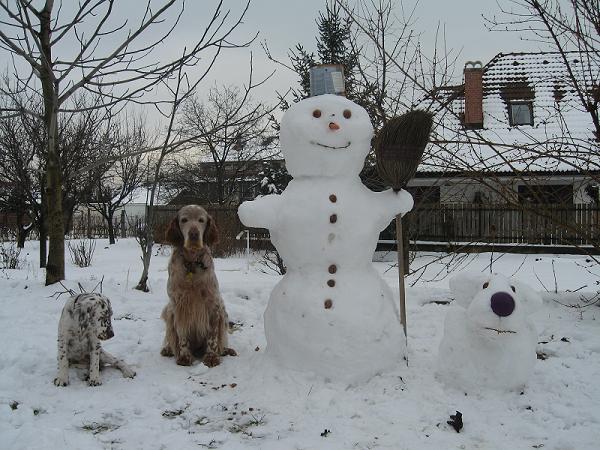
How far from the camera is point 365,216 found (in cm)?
394

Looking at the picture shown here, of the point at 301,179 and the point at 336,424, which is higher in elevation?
the point at 301,179

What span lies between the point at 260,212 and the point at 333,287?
781 millimetres

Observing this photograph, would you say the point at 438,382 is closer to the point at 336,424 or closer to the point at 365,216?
the point at 336,424

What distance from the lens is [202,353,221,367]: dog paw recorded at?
4.27 meters

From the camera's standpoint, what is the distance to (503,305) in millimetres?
3340

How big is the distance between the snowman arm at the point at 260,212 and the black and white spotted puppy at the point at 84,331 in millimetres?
1195

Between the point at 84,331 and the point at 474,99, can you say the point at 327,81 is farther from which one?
the point at 474,99

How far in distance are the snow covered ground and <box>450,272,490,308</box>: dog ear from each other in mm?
619

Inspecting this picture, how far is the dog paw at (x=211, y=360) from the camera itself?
4.27 meters

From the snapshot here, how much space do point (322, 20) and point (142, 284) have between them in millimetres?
7578

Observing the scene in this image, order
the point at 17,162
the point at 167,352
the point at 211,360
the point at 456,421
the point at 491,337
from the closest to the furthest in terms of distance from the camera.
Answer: the point at 456,421, the point at 491,337, the point at 211,360, the point at 167,352, the point at 17,162

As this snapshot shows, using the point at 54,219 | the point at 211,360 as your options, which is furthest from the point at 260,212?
the point at 54,219

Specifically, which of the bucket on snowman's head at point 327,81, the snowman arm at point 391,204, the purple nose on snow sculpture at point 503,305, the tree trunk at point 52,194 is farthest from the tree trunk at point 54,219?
the purple nose on snow sculpture at point 503,305

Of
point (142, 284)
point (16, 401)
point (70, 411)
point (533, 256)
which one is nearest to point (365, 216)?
Answer: point (70, 411)
